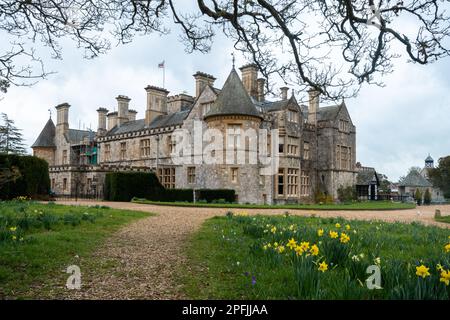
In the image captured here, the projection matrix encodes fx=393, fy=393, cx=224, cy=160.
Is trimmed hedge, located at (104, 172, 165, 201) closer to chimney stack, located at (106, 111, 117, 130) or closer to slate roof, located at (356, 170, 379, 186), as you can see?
chimney stack, located at (106, 111, 117, 130)

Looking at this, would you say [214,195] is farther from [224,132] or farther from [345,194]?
[345,194]

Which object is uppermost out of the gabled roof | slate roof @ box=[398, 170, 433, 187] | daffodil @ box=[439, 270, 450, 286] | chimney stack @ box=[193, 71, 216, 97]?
chimney stack @ box=[193, 71, 216, 97]

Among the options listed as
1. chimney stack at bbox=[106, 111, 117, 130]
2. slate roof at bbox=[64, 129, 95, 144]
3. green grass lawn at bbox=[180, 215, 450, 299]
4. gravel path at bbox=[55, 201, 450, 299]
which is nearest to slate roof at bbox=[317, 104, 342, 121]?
chimney stack at bbox=[106, 111, 117, 130]

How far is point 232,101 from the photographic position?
84.8 feet

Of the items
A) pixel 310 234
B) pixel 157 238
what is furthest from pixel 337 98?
pixel 157 238

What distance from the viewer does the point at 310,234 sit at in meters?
6.53

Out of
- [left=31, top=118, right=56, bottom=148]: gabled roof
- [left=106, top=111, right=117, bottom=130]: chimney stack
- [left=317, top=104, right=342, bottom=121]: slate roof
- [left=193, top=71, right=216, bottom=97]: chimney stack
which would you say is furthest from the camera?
[left=31, top=118, right=56, bottom=148]: gabled roof

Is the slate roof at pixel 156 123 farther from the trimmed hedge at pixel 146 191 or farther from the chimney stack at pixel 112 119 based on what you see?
the trimmed hedge at pixel 146 191

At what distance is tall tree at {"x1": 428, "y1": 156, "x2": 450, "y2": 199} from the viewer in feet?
186

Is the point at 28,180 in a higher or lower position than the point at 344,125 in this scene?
lower

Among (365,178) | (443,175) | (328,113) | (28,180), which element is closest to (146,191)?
(28,180)

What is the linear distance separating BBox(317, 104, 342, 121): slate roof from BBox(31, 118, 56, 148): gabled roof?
27613 millimetres

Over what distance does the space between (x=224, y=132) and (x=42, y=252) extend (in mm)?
20197

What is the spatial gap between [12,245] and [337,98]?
22.7 ft
